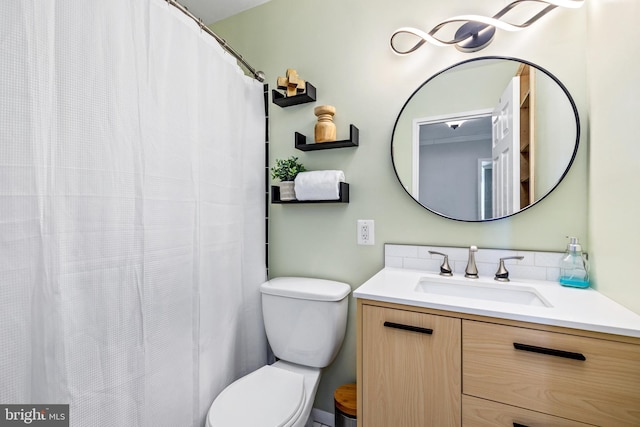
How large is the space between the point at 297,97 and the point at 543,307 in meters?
1.44

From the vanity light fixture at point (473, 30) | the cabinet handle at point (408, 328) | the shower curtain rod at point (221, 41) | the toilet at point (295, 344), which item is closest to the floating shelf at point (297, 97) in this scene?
the shower curtain rod at point (221, 41)

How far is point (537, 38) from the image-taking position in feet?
3.95

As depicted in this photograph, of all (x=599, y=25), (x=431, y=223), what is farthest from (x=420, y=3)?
(x=431, y=223)

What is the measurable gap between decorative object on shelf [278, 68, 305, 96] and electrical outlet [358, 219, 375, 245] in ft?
2.57

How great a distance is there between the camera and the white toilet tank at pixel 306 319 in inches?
53.6

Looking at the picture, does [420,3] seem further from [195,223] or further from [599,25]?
[195,223]

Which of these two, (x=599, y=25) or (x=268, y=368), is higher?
(x=599, y=25)

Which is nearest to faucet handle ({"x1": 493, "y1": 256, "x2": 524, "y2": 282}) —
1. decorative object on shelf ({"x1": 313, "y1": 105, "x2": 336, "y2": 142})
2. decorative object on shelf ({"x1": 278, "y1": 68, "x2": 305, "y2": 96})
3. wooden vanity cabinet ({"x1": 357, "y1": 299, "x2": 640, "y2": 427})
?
wooden vanity cabinet ({"x1": 357, "y1": 299, "x2": 640, "y2": 427})

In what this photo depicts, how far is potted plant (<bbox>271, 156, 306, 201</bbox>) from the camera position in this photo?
1566mm

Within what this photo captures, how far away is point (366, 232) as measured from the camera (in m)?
1.51

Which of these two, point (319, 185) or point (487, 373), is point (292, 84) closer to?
point (319, 185)

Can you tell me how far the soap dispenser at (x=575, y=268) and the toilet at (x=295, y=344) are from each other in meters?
0.90

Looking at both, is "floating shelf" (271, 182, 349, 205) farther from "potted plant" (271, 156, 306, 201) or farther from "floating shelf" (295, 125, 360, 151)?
"floating shelf" (295, 125, 360, 151)

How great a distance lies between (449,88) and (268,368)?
5.29 ft
